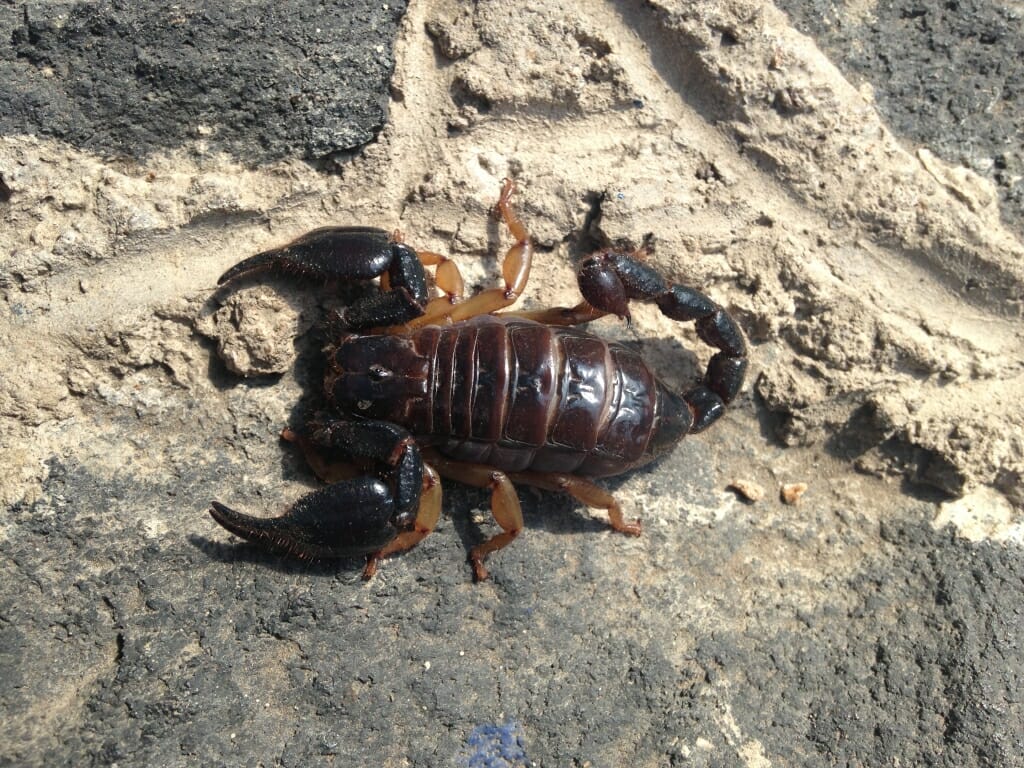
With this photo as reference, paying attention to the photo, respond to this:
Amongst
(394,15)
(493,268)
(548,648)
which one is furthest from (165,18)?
(548,648)

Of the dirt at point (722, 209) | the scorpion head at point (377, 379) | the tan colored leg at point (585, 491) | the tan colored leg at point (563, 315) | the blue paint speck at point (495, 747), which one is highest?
the dirt at point (722, 209)

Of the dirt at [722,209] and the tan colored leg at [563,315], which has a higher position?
the dirt at [722,209]

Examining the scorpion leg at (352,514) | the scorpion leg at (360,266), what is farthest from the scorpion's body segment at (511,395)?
the scorpion leg at (352,514)

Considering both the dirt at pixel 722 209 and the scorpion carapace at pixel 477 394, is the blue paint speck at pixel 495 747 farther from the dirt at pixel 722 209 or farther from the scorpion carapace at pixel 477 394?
the dirt at pixel 722 209

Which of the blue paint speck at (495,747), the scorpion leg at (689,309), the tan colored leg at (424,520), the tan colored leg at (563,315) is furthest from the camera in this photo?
the tan colored leg at (563,315)

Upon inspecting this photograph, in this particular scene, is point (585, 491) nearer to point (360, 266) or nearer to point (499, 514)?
point (499, 514)

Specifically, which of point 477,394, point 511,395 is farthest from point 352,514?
point 511,395

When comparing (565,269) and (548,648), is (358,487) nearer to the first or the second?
(548,648)
